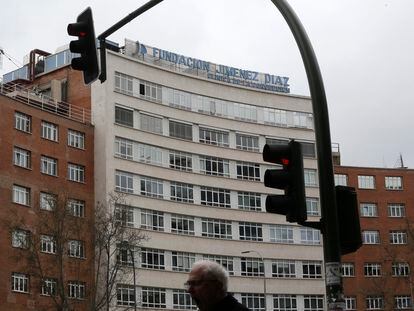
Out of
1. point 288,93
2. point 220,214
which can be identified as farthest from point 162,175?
point 288,93

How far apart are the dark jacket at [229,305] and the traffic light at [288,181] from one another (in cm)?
392

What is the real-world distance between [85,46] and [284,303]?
205 feet

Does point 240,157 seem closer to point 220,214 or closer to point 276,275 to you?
point 220,214

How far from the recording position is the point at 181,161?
6919 cm

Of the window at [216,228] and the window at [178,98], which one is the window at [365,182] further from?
the window at [178,98]

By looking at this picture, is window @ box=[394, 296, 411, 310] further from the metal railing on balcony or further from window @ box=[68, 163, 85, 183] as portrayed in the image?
the metal railing on balcony

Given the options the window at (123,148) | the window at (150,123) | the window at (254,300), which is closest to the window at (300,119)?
the window at (150,123)

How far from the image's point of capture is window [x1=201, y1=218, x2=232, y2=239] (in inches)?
2714

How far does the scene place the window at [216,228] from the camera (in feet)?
226

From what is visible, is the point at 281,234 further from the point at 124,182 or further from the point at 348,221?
the point at 348,221

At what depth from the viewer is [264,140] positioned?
249ft

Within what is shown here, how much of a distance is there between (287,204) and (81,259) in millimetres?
49277

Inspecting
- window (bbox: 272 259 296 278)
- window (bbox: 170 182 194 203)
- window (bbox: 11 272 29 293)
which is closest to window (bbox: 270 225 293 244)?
window (bbox: 272 259 296 278)

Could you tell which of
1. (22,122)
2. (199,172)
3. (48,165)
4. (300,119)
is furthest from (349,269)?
(22,122)
